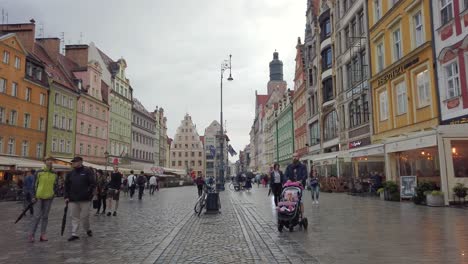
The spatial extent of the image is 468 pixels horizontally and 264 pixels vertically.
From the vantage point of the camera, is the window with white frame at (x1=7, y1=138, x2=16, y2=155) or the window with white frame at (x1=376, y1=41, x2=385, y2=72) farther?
the window with white frame at (x1=7, y1=138, x2=16, y2=155)

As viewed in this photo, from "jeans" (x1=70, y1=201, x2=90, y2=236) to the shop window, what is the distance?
1510 cm

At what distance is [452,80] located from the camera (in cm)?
2058

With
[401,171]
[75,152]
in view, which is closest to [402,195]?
[401,171]

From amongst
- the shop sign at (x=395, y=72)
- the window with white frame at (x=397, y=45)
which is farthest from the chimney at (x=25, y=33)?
the window with white frame at (x=397, y=45)

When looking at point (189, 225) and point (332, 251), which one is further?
point (189, 225)

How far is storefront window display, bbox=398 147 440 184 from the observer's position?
19688 millimetres

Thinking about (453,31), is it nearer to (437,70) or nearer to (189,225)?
(437,70)

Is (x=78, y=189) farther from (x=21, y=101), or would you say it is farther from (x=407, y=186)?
(x=21, y=101)

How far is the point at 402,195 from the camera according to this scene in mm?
21234

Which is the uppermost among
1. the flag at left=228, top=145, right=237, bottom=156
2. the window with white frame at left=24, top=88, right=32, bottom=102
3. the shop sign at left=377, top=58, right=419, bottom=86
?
the window with white frame at left=24, top=88, right=32, bottom=102

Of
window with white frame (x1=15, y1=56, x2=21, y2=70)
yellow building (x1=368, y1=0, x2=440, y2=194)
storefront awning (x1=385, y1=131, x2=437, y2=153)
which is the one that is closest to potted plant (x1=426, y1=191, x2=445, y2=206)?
yellow building (x1=368, y1=0, x2=440, y2=194)

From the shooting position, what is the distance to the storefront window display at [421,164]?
1969cm

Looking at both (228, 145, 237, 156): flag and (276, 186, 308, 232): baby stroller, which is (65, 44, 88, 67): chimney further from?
(276, 186, 308, 232): baby stroller

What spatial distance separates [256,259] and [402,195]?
1571cm
